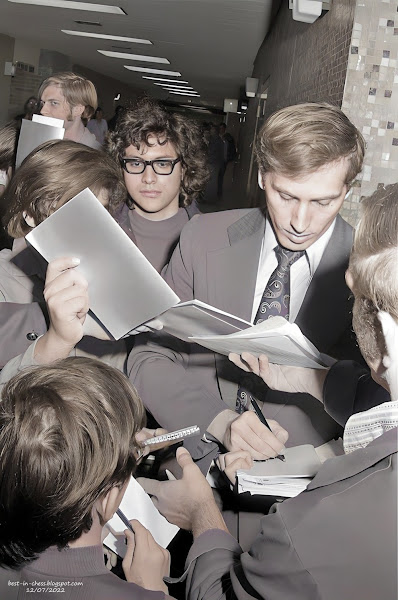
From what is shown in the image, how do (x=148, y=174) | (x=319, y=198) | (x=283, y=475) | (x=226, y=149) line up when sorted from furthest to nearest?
(x=226, y=149)
(x=148, y=174)
(x=319, y=198)
(x=283, y=475)

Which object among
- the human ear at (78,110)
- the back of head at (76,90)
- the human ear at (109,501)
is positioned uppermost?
the back of head at (76,90)

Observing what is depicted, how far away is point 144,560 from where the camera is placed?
1.19 m

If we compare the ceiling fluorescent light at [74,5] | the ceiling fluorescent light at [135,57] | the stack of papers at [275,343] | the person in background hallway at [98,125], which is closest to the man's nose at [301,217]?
the stack of papers at [275,343]

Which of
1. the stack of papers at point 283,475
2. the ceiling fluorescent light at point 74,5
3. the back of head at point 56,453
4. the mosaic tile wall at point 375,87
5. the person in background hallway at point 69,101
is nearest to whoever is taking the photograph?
the back of head at point 56,453

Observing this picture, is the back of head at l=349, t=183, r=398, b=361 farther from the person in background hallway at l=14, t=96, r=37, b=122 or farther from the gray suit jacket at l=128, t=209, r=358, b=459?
the person in background hallway at l=14, t=96, r=37, b=122

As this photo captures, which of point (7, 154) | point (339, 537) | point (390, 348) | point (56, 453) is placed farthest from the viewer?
point (7, 154)

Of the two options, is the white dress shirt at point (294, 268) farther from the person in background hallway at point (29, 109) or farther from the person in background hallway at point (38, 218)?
the person in background hallway at point (29, 109)

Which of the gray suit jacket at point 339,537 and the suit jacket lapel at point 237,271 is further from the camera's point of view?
the suit jacket lapel at point 237,271

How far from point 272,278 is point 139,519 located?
0.64m

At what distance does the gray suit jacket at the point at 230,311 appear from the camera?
147 cm

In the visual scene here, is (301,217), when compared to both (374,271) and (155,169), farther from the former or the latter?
(155,169)

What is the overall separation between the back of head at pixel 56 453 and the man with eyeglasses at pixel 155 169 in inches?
37.7

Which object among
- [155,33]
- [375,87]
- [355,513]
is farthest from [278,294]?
[155,33]

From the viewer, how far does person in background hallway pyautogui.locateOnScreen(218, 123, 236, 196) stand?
3.79m
